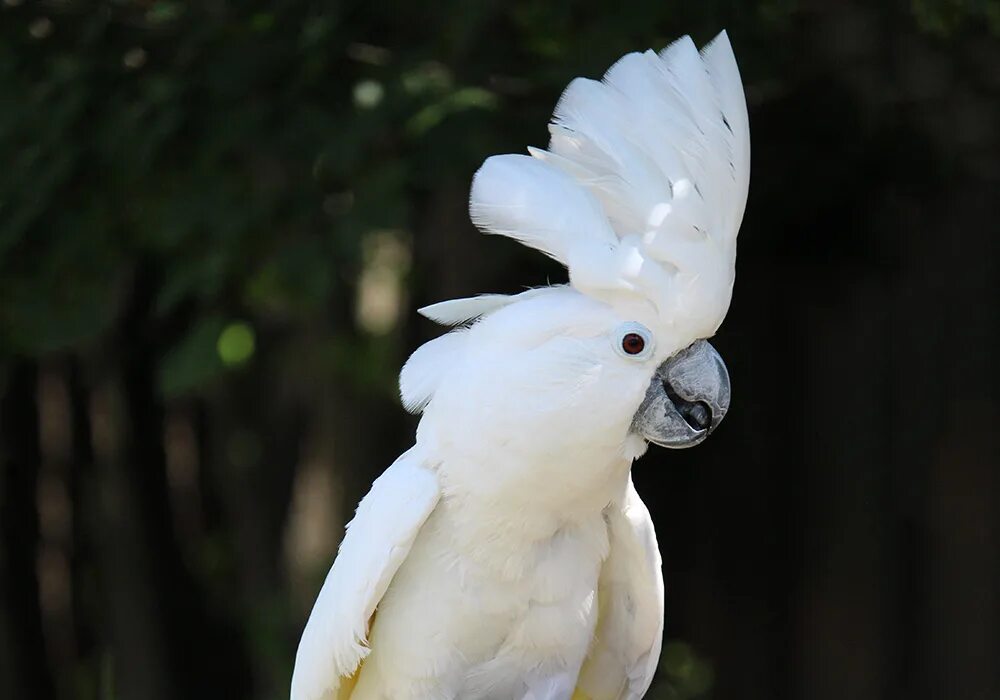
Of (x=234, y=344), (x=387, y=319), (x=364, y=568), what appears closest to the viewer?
(x=364, y=568)

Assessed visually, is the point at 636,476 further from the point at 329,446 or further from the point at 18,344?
the point at 18,344

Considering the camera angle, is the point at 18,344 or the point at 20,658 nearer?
the point at 18,344

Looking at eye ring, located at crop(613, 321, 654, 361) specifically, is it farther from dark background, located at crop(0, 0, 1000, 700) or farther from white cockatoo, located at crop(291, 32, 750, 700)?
dark background, located at crop(0, 0, 1000, 700)

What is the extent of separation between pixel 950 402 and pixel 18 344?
8.92 feet

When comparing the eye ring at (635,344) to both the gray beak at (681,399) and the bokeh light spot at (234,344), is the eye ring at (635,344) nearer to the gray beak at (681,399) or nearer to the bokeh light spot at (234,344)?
the gray beak at (681,399)

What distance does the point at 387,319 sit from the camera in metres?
4.00

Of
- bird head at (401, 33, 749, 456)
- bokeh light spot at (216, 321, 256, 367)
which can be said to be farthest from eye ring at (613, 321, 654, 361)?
bokeh light spot at (216, 321, 256, 367)

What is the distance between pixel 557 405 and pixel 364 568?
40 cm

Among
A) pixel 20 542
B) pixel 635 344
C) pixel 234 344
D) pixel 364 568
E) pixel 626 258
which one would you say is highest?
pixel 626 258

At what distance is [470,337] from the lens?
1.91 m

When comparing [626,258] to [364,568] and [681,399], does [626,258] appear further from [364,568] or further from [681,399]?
[364,568]

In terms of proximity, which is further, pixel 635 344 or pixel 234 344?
pixel 234 344

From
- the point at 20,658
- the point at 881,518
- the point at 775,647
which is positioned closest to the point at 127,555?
the point at 20,658

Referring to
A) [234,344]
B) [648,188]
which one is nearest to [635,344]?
[648,188]
